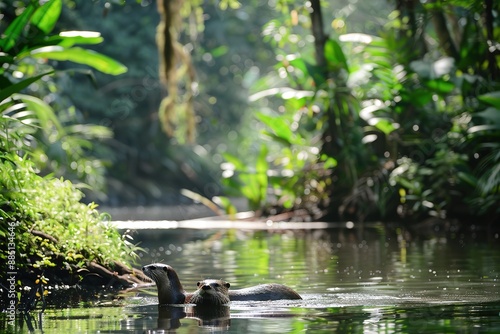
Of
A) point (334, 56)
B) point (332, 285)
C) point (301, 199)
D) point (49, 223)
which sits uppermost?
point (334, 56)

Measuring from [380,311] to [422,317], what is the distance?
0.44 m

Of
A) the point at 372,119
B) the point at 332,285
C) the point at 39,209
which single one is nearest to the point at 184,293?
the point at 332,285

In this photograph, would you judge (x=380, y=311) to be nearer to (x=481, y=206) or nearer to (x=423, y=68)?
(x=481, y=206)

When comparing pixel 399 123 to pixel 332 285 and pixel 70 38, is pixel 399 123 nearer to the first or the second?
pixel 70 38

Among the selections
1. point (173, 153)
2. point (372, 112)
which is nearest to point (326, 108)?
point (372, 112)

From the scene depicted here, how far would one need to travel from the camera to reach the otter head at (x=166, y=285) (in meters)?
7.87

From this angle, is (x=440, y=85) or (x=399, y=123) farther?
(x=399, y=123)

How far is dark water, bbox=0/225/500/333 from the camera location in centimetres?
639

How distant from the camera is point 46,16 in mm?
11211

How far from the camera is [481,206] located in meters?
15.3

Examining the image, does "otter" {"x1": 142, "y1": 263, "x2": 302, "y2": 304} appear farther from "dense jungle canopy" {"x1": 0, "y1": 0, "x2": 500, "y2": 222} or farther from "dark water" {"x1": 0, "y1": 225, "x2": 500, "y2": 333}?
"dense jungle canopy" {"x1": 0, "y1": 0, "x2": 500, "y2": 222}

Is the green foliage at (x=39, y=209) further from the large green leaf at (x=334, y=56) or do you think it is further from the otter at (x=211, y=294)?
the large green leaf at (x=334, y=56)

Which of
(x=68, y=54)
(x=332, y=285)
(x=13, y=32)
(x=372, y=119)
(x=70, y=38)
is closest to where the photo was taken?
(x=332, y=285)

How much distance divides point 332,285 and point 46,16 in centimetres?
Answer: 436
